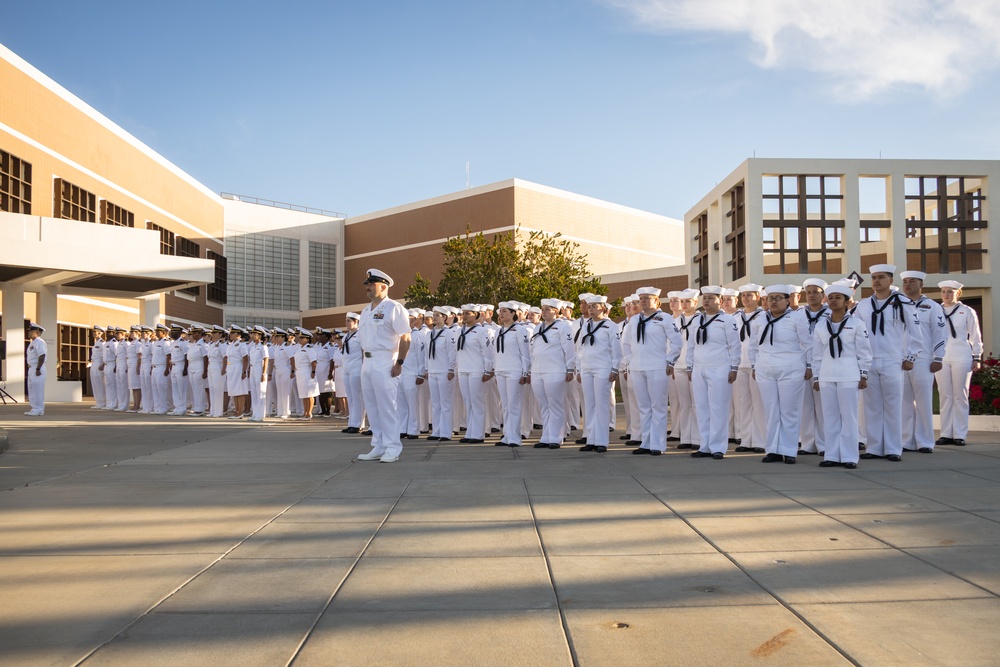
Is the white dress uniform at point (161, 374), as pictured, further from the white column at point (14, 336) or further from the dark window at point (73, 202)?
the dark window at point (73, 202)

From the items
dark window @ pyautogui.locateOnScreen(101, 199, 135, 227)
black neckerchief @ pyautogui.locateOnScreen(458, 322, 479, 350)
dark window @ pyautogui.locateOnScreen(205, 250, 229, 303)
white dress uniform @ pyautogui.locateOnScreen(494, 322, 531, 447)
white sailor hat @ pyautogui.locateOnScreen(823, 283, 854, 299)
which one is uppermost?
dark window @ pyautogui.locateOnScreen(101, 199, 135, 227)

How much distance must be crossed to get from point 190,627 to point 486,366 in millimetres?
9673

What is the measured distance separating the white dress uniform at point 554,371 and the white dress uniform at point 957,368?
5.23m

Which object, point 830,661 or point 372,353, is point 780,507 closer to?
point 830,661

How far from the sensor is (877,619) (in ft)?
13.3

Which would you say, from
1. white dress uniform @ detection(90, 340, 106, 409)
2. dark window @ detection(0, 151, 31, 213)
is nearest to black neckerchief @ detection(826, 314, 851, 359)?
white dress uniform @ detection(90, 340, 106, 409)

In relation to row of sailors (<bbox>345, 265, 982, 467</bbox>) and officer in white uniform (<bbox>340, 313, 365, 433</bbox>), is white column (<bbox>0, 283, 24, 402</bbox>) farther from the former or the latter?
row of sailors (<bbox>345, 265, 982, 467</bbox>)

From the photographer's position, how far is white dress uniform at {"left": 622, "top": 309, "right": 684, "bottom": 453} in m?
11.5

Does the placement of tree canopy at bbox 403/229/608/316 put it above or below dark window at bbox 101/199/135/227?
below

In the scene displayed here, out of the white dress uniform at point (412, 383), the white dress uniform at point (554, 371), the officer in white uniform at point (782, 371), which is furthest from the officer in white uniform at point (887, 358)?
the white dress uniform at point (412, 383)

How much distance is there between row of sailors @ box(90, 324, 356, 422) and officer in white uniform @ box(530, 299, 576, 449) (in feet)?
22.0

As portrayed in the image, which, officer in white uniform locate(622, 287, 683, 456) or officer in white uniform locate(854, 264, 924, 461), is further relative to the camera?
officer in white uniform locate(622, 287, 683, 456)

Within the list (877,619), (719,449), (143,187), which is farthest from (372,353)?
(143,187)

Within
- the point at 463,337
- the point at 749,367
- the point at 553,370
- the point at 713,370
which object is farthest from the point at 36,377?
the point at 749,367
